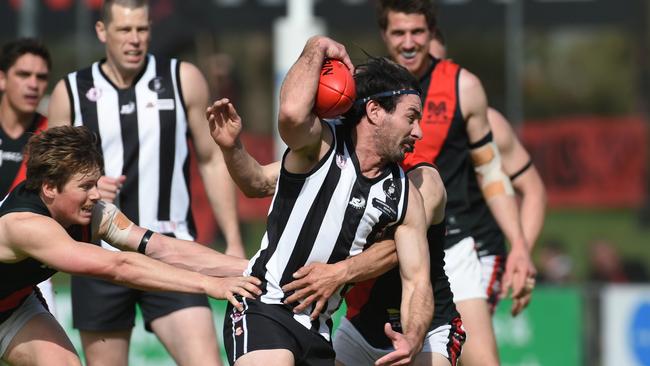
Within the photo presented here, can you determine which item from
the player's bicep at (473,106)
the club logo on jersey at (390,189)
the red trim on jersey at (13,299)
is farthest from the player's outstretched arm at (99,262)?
the player's bicep at (473,106)

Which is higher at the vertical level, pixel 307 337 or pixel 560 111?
pixel 307 337

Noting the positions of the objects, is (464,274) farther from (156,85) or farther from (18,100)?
(18,100)

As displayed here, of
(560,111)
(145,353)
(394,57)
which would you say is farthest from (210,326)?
(560,111)

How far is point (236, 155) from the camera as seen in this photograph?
224 inches

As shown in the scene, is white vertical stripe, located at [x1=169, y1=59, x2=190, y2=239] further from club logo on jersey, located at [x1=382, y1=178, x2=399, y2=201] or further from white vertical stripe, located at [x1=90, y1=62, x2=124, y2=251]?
club logo on jersey, located at [x1=382, y1=178, x2=399, y2=201]

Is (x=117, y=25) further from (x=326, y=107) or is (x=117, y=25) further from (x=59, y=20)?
(x=59, y=20)

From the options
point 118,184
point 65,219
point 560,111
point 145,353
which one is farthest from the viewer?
point 560,111

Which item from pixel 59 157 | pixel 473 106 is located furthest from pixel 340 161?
pixel 473 106

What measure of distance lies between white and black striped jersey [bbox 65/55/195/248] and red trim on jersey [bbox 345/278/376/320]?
1.24 metres

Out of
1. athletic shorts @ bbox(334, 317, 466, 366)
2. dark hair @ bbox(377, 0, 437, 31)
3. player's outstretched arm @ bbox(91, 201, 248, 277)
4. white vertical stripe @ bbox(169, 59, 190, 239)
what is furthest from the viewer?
dark hair @ bbox(377, 0, 437, 31)

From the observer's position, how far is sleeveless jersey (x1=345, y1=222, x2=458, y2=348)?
6.02 meters

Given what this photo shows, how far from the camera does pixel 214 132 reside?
5.57 m

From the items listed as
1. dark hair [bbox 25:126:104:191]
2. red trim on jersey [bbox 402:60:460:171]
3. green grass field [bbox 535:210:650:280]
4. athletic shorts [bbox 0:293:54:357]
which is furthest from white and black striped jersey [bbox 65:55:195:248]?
green grass field [bbox 535:210:650:280]

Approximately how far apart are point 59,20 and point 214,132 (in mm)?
11398
